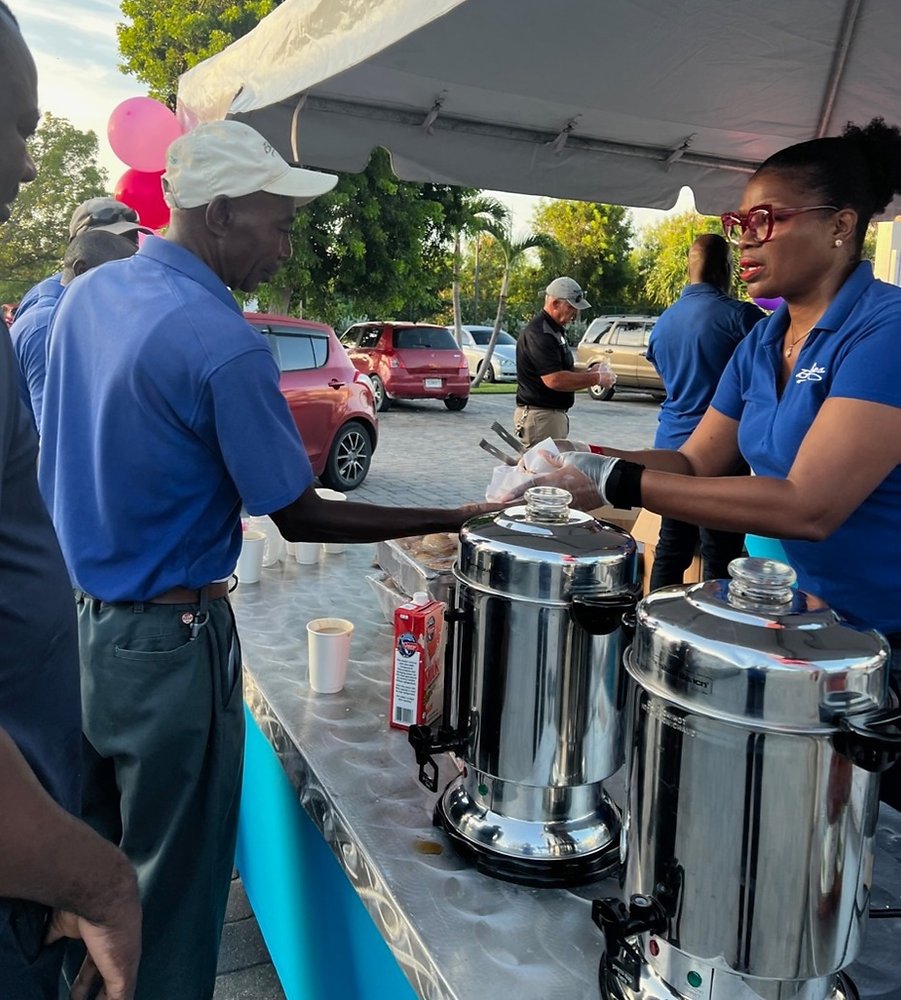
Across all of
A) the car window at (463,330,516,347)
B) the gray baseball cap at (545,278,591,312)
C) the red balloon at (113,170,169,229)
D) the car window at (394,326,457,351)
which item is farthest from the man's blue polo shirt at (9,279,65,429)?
the car window at (463,330,516,347)

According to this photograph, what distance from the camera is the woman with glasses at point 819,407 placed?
1432 mm

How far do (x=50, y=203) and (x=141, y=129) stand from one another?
25820mm

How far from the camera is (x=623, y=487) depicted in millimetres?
1586

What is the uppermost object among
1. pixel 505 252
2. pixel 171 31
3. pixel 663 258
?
pixel 171 31

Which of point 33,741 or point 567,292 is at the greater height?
point 567,292

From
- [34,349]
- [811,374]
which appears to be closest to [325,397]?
[34,349]

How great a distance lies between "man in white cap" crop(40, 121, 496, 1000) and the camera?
1500mm

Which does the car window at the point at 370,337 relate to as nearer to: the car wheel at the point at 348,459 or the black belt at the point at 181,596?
the car wheel at the point at 348,459

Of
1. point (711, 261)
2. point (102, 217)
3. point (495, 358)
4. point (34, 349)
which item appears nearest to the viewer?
point (34, 349)

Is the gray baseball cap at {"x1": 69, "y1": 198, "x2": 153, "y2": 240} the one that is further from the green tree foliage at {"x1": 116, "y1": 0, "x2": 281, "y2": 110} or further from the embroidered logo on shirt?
the green tree foliage at {"x1": 116, "y1": 0, "x2": 281, "y2": 110}

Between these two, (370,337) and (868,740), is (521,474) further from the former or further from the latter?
(370,337)

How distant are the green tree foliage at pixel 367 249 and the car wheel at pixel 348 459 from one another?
5706 mm

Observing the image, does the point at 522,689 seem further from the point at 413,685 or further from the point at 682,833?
the point at 413,685

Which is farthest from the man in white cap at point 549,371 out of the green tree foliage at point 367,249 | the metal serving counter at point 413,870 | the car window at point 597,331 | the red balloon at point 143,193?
the car window at point 597,331
